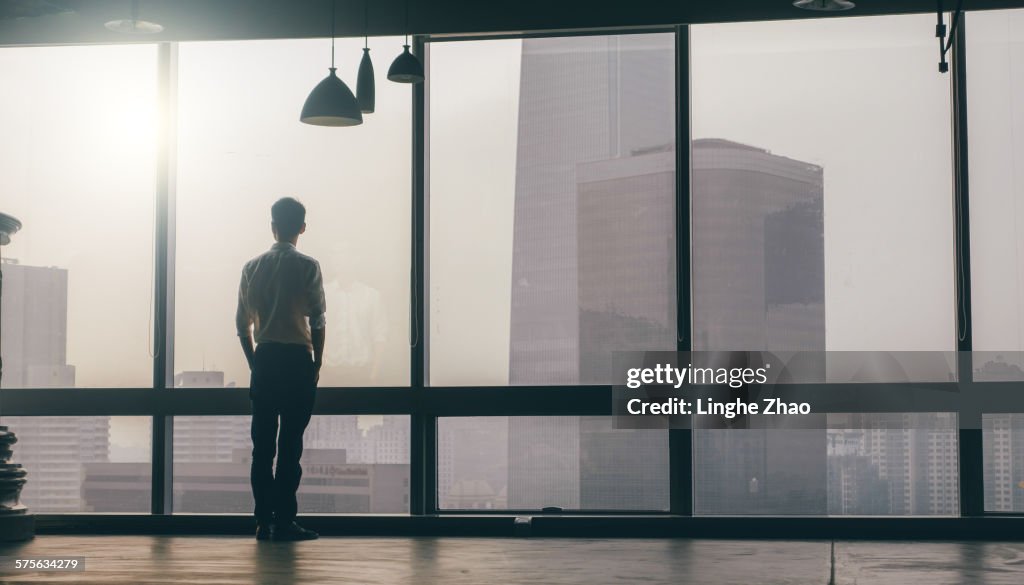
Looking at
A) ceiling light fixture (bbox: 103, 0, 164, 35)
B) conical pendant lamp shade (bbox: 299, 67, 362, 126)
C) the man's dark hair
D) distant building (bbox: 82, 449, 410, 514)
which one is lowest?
distant building (bbox: 82, 449, 410, 514)

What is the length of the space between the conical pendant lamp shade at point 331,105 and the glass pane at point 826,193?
74.9 inches

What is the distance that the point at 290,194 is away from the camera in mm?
6211

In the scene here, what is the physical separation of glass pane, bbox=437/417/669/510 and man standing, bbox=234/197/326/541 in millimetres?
1066

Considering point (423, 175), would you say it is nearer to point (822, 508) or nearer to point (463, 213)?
point (463, 213)

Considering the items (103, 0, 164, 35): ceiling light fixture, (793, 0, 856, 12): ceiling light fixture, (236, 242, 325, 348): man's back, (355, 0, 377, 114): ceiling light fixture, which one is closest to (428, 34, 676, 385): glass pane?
(355, 0, 377, 114): ceiling light fixture

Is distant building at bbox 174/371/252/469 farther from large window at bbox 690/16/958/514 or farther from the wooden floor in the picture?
large window at bbox 690/16/958/514

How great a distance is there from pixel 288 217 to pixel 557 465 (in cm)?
191

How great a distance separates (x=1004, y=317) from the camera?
568 centimetres

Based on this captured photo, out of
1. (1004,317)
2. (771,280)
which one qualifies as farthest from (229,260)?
(1004,317)

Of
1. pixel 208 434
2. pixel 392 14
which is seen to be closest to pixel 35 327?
pixel 208 434

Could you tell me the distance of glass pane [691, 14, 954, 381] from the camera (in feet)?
18.9

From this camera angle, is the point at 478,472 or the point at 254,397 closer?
the point at 254,397

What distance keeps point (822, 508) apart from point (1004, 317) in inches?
52.9

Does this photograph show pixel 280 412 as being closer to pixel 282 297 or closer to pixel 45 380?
pixel 282 297
